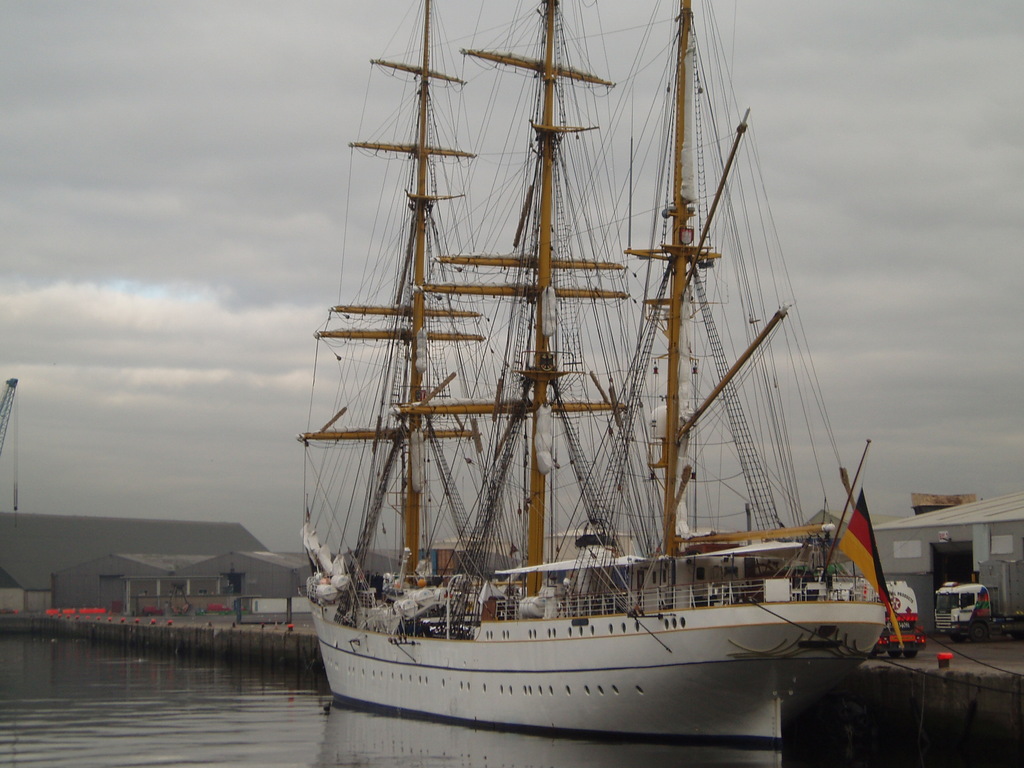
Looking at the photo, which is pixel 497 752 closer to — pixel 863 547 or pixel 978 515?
pixel 863 547

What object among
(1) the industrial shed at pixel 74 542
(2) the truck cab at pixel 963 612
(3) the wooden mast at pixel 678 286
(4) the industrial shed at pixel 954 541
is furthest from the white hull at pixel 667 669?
(1) the industrial shed at pixel 74 542

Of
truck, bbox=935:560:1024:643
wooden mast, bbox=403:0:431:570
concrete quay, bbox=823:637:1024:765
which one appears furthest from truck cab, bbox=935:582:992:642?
wooden mast, bbox=403:0:431:570

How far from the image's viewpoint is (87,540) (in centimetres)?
13362

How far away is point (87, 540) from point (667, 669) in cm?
11502

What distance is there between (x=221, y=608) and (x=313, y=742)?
252ft

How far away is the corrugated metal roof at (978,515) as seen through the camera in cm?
5041

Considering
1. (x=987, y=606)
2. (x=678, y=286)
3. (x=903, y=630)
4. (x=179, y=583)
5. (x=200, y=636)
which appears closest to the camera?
(x=903, y=630)

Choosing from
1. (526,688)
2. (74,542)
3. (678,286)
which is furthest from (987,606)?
(74,542)

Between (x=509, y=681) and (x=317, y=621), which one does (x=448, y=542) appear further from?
(x=509, y=681)

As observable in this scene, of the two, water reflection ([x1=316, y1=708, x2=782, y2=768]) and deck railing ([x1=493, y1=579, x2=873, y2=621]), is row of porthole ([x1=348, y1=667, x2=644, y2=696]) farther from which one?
deck railing ([x1=493, y1=579, x2=873, y2=621])

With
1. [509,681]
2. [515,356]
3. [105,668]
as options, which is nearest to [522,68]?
[515,356]

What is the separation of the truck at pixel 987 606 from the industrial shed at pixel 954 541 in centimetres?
218

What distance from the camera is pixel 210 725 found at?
41.9m

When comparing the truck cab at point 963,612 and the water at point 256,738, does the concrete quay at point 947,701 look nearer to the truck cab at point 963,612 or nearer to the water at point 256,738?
the water at point 256,738
